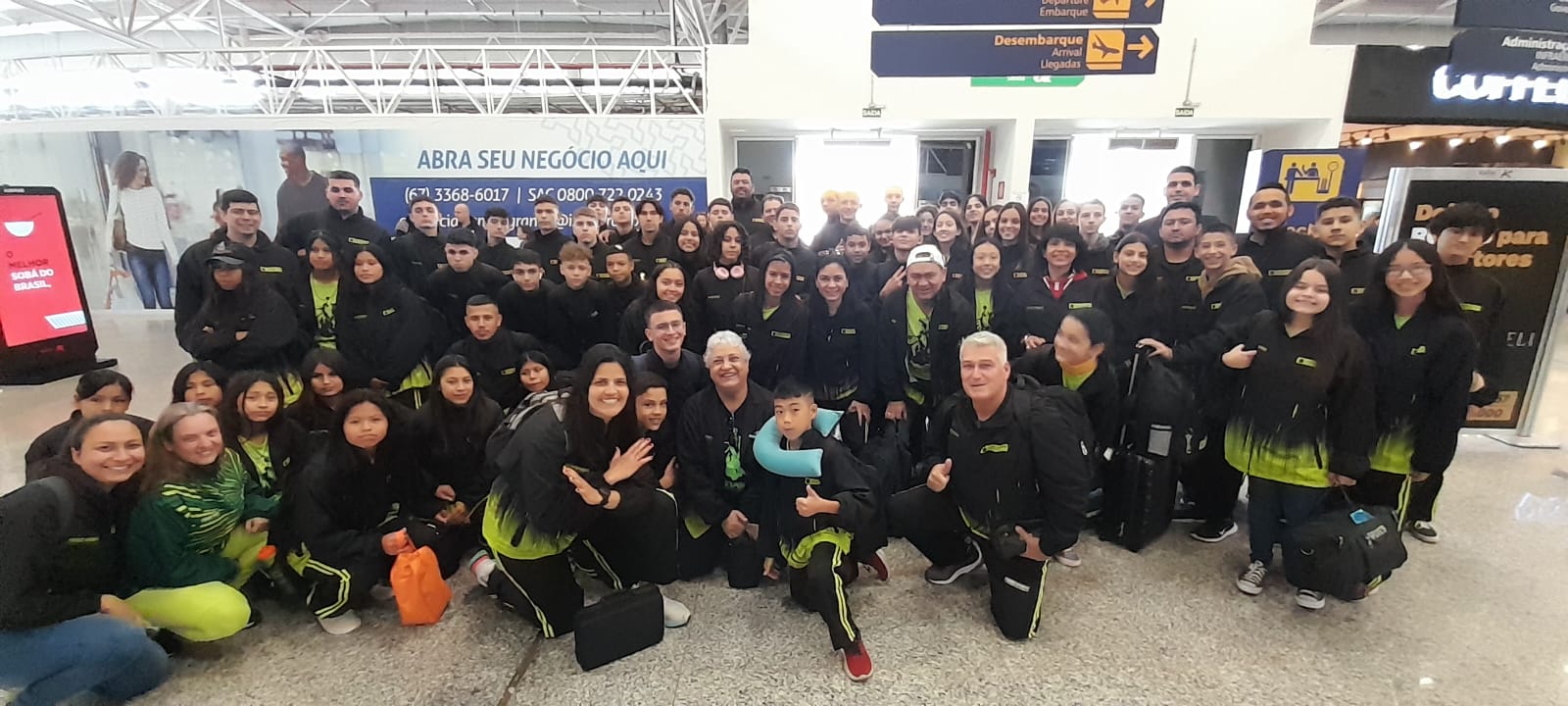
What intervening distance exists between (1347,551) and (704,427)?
2.69 m

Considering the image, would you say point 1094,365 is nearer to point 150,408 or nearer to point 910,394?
point 910,394

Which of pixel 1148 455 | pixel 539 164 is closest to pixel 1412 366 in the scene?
pixel 1148 455

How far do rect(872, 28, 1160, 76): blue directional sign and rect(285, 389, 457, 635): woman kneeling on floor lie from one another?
4280mm

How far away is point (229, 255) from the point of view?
11.7 feet

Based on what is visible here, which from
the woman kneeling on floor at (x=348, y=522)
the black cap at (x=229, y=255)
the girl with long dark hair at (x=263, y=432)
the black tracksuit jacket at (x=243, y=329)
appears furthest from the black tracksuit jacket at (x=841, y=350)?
the black cap at (x=229, y=255)

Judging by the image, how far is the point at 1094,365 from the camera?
309cm

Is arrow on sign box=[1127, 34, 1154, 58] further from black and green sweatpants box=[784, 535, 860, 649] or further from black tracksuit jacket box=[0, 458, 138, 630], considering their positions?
black tracksuit jacket box=[0, 458, 138, 630]

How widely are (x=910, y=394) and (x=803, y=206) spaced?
5797 mm

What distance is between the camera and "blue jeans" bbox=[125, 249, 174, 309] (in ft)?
28.1

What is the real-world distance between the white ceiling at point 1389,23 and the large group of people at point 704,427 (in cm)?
1132

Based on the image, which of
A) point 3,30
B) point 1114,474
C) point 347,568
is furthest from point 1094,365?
point 3,30

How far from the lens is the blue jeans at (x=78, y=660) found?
2029 mm

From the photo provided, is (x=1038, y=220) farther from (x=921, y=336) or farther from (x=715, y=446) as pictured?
(x=715, y=446)

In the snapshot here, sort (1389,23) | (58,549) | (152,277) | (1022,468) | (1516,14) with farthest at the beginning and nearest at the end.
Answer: (1389,23)
(152,277)
(1516,14)
(1022,468)
(58,549)
